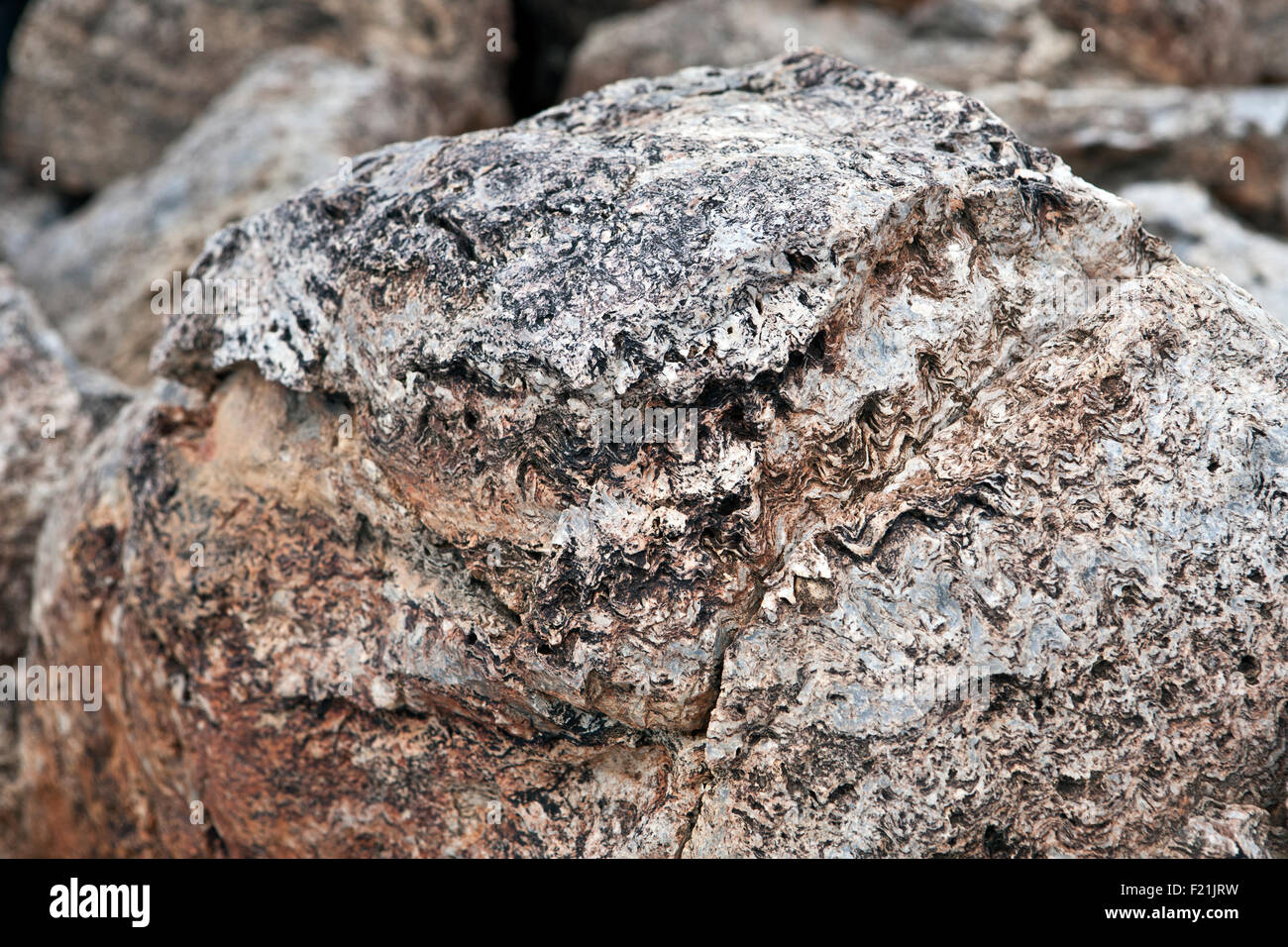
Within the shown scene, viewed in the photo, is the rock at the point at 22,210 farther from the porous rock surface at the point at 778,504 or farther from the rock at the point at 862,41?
the porous rock surface at the point at 778,504

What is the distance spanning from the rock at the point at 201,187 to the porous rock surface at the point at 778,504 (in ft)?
7.65

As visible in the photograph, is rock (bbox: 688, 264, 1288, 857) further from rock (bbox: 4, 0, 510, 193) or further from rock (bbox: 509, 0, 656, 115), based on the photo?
rock (bbox: 509, 0, 656, 115)

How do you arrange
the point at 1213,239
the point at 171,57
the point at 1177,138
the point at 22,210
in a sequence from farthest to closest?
the point at 22,210
the point at 171,57
the point at 1177,138
the point at 1213,239

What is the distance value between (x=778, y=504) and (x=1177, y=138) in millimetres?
3419

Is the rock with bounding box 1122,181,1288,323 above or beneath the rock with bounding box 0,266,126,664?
above

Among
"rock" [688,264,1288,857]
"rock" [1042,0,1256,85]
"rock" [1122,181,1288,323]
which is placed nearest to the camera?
"rock" [688,264,1288,857]

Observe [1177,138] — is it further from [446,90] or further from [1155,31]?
[446,90]

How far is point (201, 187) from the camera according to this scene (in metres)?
4.58

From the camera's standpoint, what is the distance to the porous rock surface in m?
2.00

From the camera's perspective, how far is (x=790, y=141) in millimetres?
2234

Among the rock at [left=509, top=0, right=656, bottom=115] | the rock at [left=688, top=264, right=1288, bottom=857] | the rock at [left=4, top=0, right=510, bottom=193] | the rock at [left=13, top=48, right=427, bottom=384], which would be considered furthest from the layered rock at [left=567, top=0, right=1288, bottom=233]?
the rock at [left=688, top=264, right=1288, bottom=857]

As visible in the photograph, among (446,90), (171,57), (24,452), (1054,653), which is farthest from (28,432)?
(1054,653)

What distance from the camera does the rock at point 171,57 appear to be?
5.39 metres

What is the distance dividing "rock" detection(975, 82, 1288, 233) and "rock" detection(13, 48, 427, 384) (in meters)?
2.87
